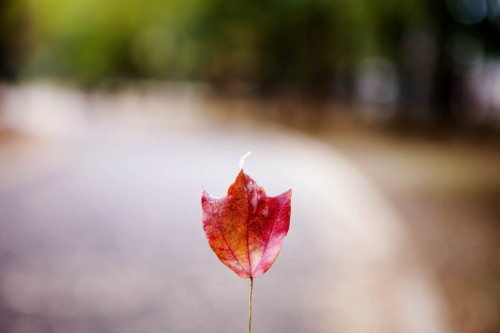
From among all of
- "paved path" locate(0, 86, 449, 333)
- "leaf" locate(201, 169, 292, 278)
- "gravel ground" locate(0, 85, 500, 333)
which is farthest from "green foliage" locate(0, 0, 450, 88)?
"leaf" locate(201, 169, 292, 278)

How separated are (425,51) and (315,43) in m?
5.79

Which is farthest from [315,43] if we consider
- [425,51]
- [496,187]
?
[496,187]

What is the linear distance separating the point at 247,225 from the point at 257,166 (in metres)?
11.3

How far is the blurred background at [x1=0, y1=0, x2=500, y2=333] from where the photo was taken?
4.82 metres

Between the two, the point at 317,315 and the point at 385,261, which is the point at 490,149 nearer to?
the point at 385,261

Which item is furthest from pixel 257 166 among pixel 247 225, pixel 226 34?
pixel 247 225

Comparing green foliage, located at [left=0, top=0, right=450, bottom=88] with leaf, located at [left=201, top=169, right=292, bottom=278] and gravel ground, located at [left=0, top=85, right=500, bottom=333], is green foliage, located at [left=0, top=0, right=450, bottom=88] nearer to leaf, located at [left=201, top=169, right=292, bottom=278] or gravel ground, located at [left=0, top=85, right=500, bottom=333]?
gravel ground, located at [left=0, top=85, right=500, bottom=333]

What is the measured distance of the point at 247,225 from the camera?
83cm

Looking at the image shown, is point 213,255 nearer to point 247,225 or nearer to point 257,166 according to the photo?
point 247,225

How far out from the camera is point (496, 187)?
33.2 feet

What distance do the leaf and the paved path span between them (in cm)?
371

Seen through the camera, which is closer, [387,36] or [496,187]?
[496,187]

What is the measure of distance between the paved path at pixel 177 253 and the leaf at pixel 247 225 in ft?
12.2

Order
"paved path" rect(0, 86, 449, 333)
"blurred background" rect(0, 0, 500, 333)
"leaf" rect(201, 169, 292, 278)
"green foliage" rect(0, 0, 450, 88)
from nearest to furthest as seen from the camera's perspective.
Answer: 1. "leaf" rect(201, 169, 292, 278)
2. "paved path" rect(0, 86, 449, 333)
3. "blurred background" rect(0, 0, 500, 333)
4. "green foliage" rect(0, 0, 450, 88)
